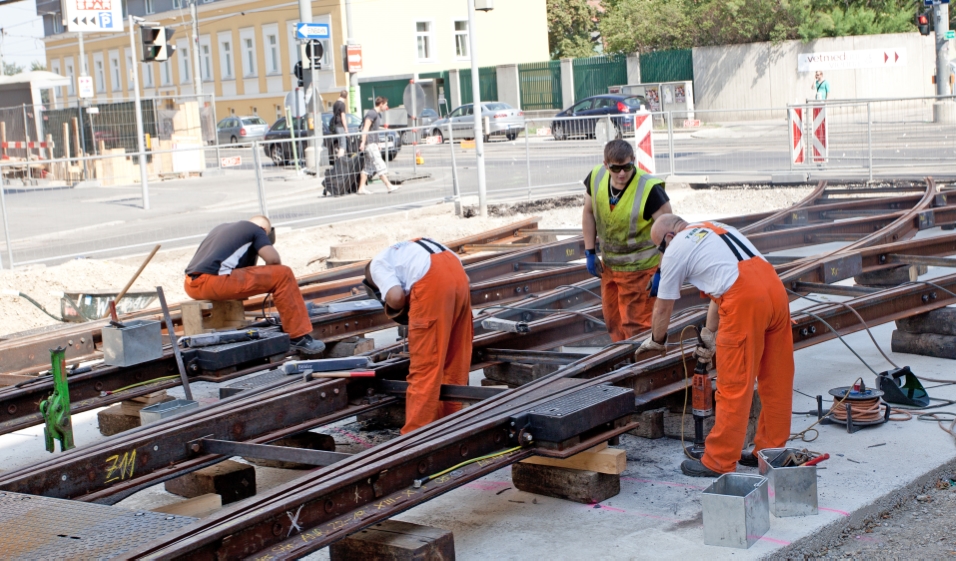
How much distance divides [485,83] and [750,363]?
1794 inches

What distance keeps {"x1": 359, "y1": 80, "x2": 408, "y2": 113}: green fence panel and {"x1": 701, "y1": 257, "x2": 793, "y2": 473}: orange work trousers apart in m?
43.3

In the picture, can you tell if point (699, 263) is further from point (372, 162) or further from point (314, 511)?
point (372, 162)

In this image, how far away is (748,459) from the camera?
5.76m

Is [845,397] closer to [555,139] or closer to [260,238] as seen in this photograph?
[260,238]

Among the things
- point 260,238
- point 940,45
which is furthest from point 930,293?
point 940,45

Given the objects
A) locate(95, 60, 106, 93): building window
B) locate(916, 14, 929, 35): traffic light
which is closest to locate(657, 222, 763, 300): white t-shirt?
locate(916, 14, 929, 35): traffic light

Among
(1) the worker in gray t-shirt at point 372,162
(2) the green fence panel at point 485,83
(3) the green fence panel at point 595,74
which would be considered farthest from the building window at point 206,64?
(1) the worker in gray t-shirt at point 372,162

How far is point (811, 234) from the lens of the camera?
12.0 m

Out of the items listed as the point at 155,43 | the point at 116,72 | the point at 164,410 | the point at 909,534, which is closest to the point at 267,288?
the point at 164,410

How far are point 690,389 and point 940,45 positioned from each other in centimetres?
2705

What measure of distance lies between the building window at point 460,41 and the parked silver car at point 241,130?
1290 cm

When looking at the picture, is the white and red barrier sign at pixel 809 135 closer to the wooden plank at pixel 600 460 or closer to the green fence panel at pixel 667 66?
the wooden plank at pixel 600 460

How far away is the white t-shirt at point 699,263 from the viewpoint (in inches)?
212

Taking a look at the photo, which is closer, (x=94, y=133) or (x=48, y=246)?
(x=48, y=246)
